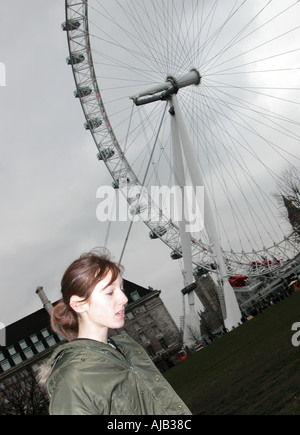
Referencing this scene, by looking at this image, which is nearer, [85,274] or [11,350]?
[85,274]

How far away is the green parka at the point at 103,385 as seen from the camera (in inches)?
78.4

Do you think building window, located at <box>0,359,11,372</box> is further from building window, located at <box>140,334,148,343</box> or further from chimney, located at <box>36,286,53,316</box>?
building window, located at <box>140,334,148,343</box>

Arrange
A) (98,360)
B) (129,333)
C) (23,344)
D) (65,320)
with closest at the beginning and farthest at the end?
1. (98,360)
2. (65,320)
3. (129,333)
4. (23,344)

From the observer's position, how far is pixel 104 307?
8.61ft

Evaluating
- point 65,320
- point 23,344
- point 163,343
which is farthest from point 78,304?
point 23,344

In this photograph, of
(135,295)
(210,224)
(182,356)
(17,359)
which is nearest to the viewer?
(210,224)

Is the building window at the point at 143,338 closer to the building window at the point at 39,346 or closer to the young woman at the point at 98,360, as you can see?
the building window at the point at 39,346

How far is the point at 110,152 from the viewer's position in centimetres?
3206

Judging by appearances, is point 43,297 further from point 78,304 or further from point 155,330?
point 78,304

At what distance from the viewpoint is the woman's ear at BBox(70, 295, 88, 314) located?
2.61 meters

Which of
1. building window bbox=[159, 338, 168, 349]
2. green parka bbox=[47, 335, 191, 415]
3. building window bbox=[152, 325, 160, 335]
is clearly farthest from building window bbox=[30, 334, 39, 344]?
green parka bbox=[47, 335, 191, 415]

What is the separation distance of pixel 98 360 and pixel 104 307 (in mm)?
467

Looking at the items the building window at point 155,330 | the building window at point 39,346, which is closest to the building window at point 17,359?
the building window at point 39,346
